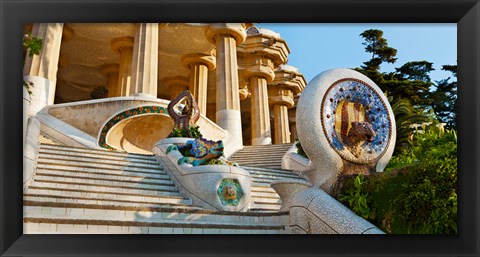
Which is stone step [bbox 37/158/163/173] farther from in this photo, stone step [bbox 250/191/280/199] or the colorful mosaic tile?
the colorful mosaic tile

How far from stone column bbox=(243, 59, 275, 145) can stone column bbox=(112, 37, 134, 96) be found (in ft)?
24.9

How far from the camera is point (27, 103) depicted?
18.7 feet

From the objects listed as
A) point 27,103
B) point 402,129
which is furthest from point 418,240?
point 402,129

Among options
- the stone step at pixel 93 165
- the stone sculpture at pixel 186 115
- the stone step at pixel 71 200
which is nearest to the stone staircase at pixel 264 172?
the stone sculpture at pixel 186 115

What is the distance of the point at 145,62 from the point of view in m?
17.8

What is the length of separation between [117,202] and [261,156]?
10017mm

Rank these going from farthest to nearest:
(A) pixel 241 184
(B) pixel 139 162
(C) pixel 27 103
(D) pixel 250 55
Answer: (D) pixel 250 55
(B) pixel 139 162
(A) pixel 241 184
(C) pixel 27 103

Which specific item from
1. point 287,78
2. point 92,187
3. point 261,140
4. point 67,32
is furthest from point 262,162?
point 287,78

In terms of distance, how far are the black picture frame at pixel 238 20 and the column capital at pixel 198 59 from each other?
18658mm

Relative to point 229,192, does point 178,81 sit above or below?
above

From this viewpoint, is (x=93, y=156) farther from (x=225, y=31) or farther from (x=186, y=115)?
(x=225, y=31)

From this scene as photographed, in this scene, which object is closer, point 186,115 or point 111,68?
point 186,115

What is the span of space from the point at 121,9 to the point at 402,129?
872 cm

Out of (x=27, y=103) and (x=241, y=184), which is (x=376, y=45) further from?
(x=27, y=103)
